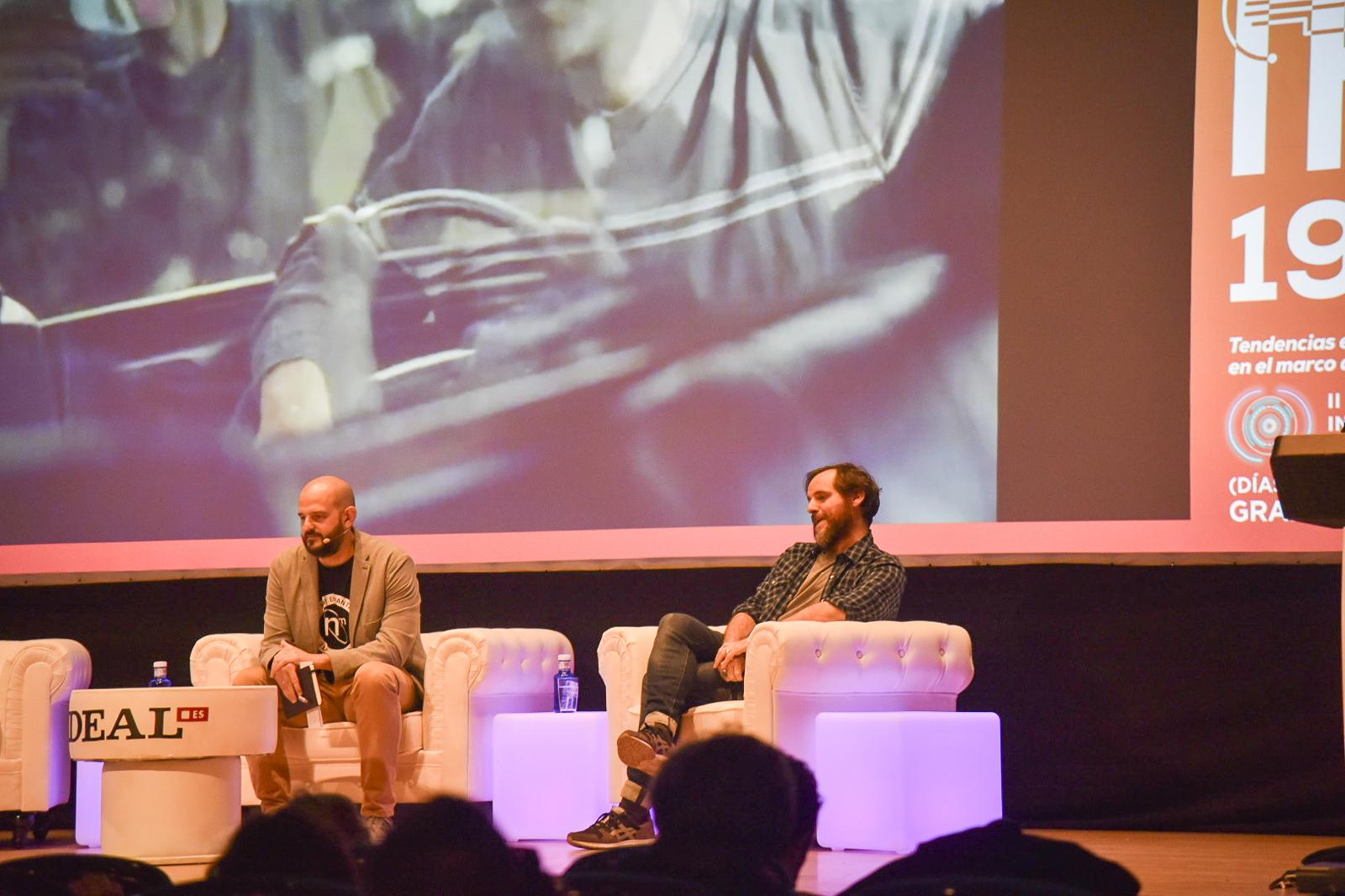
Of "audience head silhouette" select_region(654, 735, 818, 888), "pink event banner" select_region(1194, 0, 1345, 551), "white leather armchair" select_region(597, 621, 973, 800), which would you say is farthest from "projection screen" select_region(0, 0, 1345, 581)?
"audience head silhouette" select_region(654, 735, 818, 888)

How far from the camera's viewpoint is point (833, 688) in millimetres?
4406

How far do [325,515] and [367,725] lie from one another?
2.40 feet

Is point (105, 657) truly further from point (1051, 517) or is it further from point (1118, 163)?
point (1118, 163)

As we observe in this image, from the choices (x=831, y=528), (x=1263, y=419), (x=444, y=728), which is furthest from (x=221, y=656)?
(x=1263, y=419)

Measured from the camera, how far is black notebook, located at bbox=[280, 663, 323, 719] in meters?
4.52

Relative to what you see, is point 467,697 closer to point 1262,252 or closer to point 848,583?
point 848,583

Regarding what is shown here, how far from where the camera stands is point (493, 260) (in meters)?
5.69

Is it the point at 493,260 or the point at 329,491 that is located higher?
the point at 493,260

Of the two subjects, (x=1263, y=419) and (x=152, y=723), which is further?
(x=1263, y=419)

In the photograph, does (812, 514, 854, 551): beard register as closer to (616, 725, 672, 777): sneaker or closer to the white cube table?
(616, 725, 672, 777): sneaker

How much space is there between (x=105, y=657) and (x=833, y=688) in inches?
126

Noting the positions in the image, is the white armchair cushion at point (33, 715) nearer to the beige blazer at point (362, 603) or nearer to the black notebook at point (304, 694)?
the beige blazer at point (362, 603)

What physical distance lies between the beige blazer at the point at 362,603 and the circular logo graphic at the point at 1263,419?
8.41 feet

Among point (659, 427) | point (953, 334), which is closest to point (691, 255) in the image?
point (659, 427)
